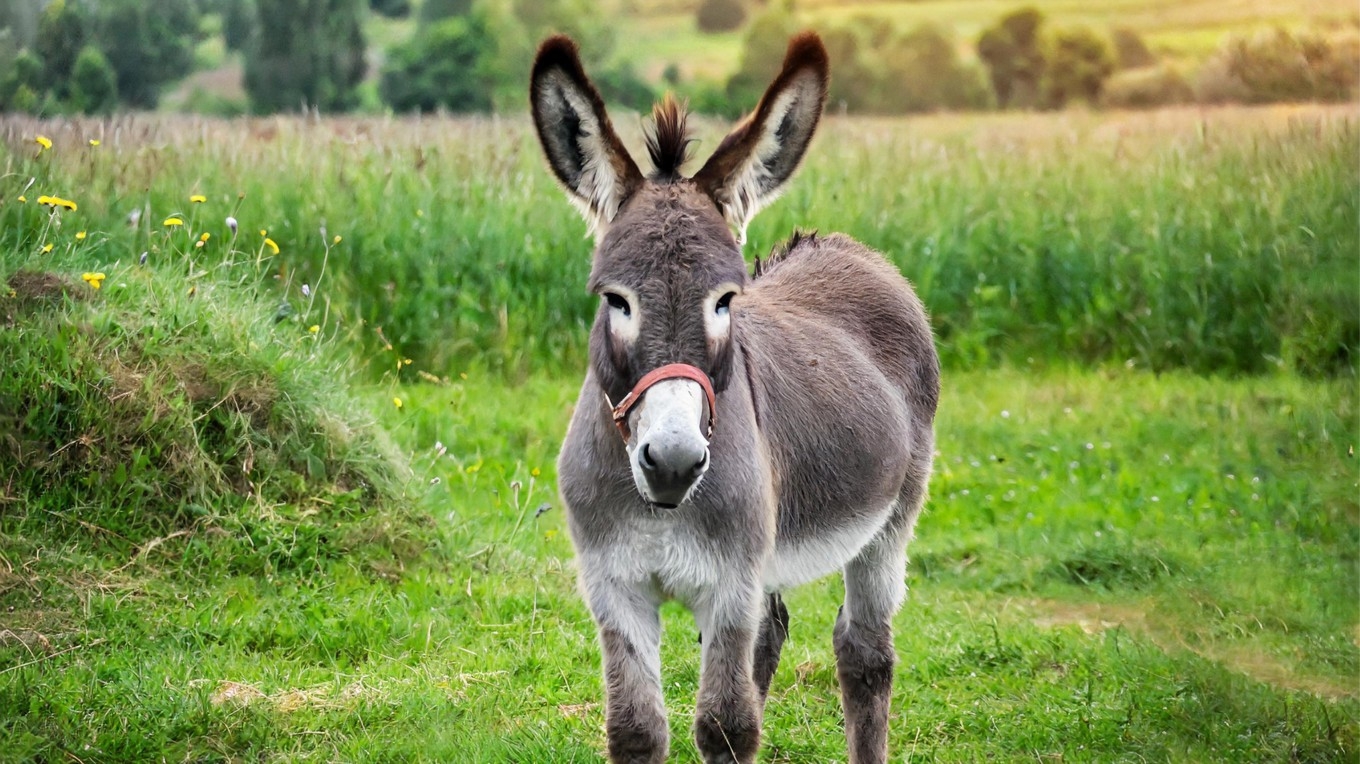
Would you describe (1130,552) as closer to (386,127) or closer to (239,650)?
(239,650)

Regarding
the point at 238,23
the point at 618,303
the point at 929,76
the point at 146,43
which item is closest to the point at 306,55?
the point at 238,23

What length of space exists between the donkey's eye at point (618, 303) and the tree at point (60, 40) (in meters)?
7.16

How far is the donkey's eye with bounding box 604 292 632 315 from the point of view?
305 cm

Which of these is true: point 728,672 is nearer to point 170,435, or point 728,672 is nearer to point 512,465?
point 170,435

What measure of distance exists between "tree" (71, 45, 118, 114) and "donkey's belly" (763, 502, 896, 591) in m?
7.38

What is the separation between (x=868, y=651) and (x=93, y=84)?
26.0ft

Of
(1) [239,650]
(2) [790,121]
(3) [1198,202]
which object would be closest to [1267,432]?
(3) [1198,202]

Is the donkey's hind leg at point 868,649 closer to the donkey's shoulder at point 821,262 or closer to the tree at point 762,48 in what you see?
the donkey's shoulder at point 821,262

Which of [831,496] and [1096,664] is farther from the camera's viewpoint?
[1096,664]

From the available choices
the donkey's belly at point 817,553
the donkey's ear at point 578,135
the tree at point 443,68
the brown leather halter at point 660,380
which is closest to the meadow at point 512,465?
the donkey's belly at point 817,553

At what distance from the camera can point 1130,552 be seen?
6246 mm

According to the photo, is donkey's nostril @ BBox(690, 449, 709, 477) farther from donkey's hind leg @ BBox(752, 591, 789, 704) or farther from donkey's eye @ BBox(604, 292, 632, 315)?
donkey's hind leg @ BBox(752, 591, 789, 704)

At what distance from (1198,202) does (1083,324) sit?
1786 mm

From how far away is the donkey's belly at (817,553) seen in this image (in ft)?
12.2
